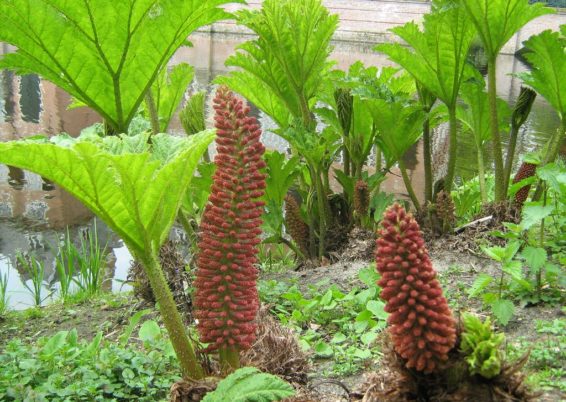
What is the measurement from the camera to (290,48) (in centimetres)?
433

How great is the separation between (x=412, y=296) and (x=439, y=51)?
123 inches

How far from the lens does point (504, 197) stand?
14.0ft

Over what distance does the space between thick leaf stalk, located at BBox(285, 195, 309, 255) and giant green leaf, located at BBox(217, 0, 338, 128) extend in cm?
63

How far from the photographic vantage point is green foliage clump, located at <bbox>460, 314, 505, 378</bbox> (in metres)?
1.23

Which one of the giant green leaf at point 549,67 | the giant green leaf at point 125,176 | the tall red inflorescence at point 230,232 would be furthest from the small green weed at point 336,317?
the giant green leaf at point 549,67

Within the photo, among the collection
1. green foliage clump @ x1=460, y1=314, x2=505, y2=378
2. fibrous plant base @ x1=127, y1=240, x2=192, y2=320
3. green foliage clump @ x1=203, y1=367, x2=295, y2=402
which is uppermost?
green foliage clump @ x1=460, y1=314, x2=505, y2=378

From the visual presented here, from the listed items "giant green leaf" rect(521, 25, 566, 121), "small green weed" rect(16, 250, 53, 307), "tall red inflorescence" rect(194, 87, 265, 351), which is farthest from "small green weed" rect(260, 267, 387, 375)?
"small green weed" rect(16, 250, 53, 307)

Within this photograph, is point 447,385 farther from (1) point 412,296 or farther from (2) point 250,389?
(2) point 250,389

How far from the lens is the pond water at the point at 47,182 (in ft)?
19.9

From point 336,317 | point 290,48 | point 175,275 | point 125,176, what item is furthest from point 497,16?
point 125,176

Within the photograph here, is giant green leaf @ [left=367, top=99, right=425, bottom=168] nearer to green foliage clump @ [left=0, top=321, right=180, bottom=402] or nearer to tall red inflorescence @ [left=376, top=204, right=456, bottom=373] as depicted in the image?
green foliage clump @ [left=0, top=321, right=180, bottom=402]

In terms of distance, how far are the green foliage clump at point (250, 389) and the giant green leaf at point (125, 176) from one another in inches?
17.0

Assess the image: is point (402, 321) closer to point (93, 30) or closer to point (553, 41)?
point (93, 30)

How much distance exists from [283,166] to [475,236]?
1.33 m
